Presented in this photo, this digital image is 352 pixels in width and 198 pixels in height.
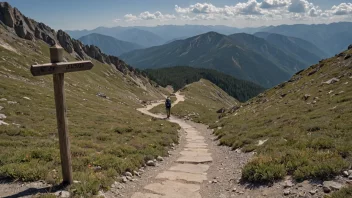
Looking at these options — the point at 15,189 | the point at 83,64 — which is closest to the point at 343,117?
the point at 83,64

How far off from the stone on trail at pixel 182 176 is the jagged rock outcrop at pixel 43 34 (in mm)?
95623

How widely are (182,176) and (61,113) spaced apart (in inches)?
275

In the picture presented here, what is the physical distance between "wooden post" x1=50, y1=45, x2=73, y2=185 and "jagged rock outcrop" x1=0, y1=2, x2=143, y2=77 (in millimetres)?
96313

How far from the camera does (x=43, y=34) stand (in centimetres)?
12650

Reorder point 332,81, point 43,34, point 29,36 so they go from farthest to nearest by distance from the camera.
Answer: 1. point 43,34
2. point 29,36
3. point 332,81

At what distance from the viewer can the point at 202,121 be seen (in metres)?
45.1

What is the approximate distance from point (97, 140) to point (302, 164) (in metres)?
14.2

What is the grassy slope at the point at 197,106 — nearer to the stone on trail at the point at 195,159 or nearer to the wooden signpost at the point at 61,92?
the stone on trail at the point at 195,159

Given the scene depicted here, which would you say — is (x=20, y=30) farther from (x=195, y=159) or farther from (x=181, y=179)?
(x=181, y=179)

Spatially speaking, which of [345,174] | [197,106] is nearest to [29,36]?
[197,106]

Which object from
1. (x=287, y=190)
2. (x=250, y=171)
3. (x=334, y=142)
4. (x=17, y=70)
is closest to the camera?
(x=287, y=190)

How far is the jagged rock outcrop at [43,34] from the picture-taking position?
353 ft

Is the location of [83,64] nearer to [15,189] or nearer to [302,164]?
[15,189]

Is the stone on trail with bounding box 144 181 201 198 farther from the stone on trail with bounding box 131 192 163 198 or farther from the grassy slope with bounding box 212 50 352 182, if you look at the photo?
the grassy slope with bounding box 212 50 352 182
